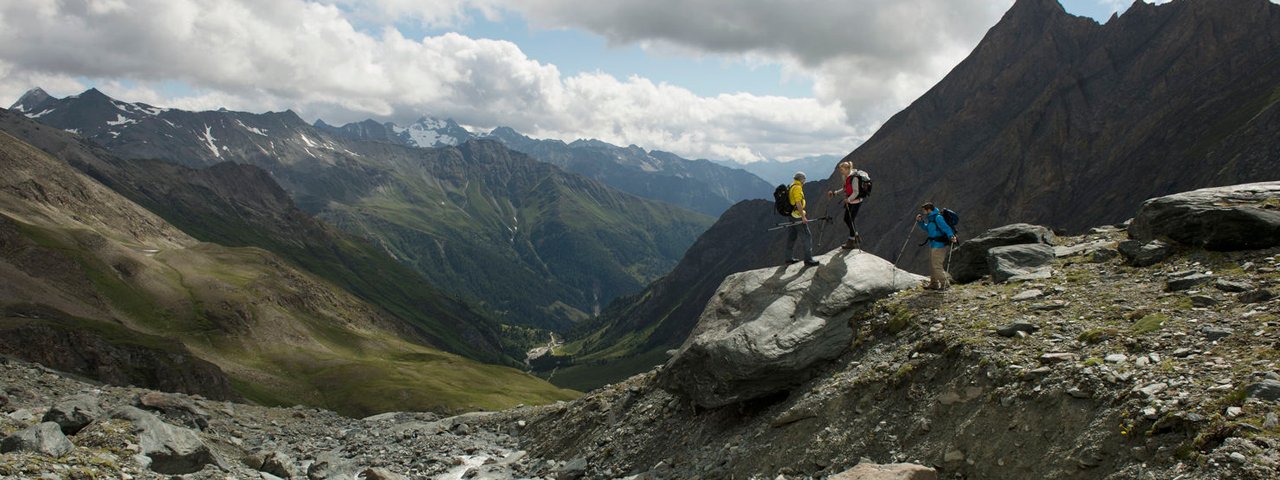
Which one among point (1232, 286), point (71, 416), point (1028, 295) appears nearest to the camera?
point (1232, 286)

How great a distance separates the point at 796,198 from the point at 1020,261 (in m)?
8.13

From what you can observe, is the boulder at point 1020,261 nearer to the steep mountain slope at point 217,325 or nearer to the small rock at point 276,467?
the small rock at point 276,467

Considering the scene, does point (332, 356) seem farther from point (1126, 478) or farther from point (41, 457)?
point (1126, 478)

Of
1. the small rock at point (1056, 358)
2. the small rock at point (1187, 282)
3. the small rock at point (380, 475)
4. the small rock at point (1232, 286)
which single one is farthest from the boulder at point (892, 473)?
the small rock at point (380, 475)

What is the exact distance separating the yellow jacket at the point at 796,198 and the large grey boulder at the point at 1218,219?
1099 cm

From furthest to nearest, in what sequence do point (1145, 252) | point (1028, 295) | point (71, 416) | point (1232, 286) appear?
point (71, 416)
point (1145, 252)
point (1028, 295)
point (1232, 286)

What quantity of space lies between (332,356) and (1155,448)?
157447mm

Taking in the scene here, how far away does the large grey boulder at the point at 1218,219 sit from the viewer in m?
19.2

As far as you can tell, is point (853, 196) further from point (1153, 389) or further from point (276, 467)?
point (276, 467)

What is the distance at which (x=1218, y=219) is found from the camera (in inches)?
784

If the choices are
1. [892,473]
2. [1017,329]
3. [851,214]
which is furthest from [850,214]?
[892,473]

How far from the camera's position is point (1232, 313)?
1541 cm

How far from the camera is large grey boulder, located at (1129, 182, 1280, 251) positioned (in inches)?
757

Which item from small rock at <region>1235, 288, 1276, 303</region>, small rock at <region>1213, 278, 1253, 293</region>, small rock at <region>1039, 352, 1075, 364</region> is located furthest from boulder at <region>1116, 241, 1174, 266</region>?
small rock at <region>1039, 352, 1075, 364</region>
